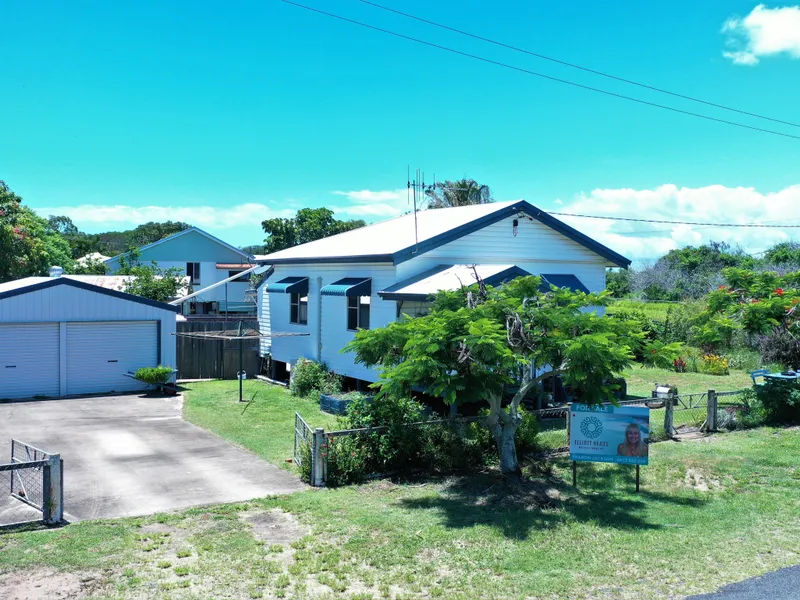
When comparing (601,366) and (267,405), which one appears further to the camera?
(267,405)

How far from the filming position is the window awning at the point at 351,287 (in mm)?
20234

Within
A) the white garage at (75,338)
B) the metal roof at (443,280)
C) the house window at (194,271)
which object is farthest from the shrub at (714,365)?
the house window at (194,271)

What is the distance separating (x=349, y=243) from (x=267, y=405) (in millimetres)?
6303

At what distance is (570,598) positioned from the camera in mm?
7605

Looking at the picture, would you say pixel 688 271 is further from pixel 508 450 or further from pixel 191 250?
pixel 508 450

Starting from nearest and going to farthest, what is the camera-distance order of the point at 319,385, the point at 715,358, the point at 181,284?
the point at 319,385, the point at 715,358, the point at 181,284

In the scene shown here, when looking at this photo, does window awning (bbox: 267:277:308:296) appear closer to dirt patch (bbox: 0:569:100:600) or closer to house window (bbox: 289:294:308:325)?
house window (bbox: 289:294:308:325)

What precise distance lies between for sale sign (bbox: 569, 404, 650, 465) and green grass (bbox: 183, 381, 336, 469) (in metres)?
4.84

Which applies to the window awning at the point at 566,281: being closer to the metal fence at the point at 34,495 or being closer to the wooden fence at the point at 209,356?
the wooden fence at the point at 209,356

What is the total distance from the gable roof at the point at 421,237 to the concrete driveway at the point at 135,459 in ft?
21.4

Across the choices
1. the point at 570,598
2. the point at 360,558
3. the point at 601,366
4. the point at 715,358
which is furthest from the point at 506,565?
the point at 715,358

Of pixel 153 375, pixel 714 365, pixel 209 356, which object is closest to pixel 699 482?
pixel 714 365

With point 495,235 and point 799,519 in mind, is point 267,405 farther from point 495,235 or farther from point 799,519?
point 799,519

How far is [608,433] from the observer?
1201 centimetres
